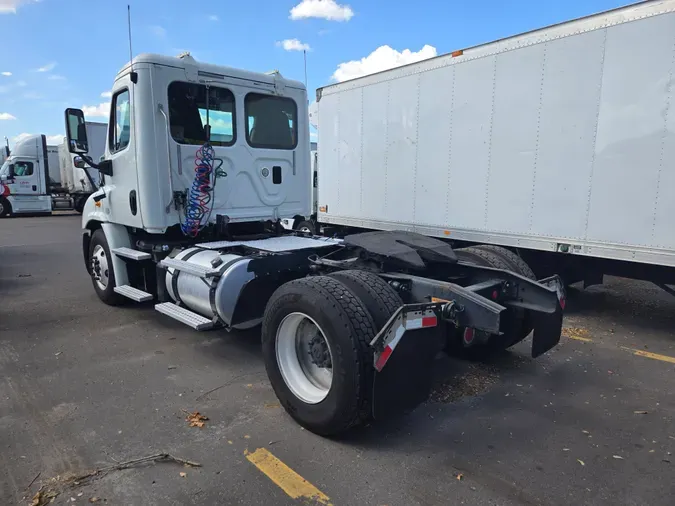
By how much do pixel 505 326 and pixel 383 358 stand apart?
67.8 inches

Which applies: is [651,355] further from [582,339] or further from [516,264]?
[516,264]

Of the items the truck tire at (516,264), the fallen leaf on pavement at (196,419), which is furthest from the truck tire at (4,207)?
the truck tire at (516,264)

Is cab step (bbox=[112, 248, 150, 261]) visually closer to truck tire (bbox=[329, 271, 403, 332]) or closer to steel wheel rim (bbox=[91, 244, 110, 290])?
steel wheel rim (bbox=[91, 244, 110, 290])

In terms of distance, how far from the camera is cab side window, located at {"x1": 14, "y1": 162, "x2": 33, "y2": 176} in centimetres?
2384

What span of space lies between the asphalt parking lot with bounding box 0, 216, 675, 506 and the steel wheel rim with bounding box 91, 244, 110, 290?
97 cm

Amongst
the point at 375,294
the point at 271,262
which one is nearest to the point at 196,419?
the point at 271,262

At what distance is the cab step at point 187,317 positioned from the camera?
179 inches

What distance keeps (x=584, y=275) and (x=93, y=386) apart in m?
5.96

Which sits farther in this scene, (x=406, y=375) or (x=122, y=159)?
(x=122, y=159)

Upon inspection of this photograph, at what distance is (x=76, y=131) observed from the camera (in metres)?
5.81

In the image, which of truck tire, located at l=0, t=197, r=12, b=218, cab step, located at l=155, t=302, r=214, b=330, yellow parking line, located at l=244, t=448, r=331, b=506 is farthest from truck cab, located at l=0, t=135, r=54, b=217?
yellow parking line, located at l=244, t=448, r=331, b=506

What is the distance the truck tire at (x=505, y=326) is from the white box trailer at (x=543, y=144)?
1789mm

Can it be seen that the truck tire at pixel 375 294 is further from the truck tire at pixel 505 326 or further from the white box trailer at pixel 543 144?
the white box trailer at pixel 543 144

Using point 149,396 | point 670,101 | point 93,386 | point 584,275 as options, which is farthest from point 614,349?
point 93,386
